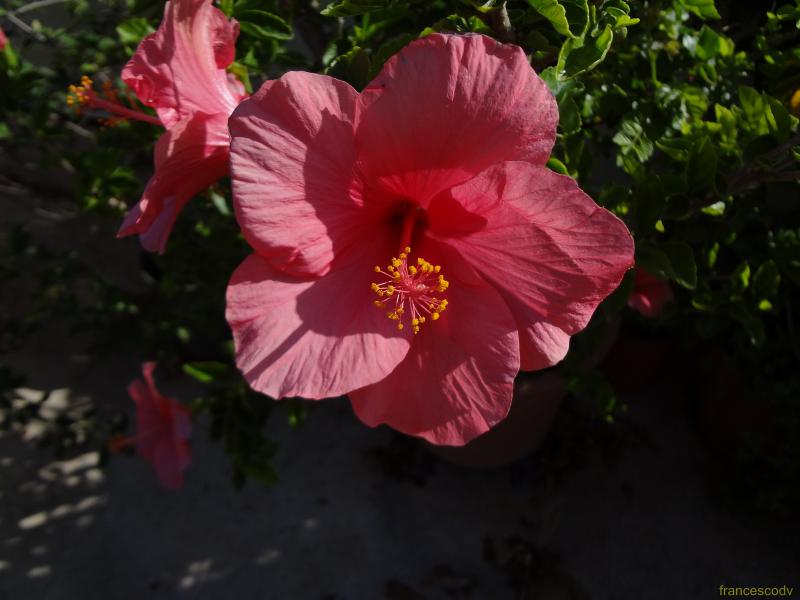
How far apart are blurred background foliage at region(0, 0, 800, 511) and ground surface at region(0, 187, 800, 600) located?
0.27m

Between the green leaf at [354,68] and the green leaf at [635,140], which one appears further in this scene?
the green leaf at [635,140]

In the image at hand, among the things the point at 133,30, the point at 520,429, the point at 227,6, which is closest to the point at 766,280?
the point at 520,429

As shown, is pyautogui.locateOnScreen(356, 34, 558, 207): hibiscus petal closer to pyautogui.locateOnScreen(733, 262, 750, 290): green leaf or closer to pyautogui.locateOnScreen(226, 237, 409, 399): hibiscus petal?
pyautogui.locateOnScreen(226, 237, 409, 399): hibiscus petal

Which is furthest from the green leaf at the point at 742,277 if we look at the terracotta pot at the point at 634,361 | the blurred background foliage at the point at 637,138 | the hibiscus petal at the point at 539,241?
the terracotta pot at the point at 634,361

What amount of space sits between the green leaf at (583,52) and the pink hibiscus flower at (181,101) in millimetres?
474

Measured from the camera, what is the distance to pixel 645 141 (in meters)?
1.09

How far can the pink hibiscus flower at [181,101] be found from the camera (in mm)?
799

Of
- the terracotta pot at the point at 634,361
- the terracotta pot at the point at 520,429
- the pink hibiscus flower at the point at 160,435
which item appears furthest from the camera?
the terracotta pot at the point at 634,361

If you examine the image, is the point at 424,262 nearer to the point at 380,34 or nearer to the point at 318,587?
the point at 380,34

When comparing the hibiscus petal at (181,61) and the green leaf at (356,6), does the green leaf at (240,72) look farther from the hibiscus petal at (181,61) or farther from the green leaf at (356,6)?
the green leaf at (356,6)

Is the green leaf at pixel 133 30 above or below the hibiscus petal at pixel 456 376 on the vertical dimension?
above

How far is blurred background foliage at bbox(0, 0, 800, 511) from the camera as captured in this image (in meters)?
0.86

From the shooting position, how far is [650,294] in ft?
4.50

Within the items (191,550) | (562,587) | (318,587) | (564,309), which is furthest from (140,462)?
(564,309)
